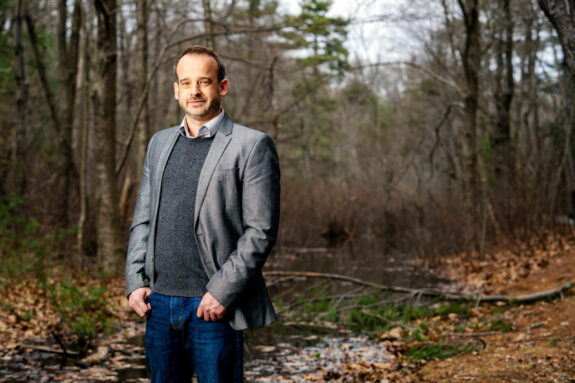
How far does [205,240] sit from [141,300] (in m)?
0.41

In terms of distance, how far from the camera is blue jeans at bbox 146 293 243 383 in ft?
7.89

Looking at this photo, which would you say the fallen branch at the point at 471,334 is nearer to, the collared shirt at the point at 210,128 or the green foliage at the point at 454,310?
the green foliage at the point at 454,310

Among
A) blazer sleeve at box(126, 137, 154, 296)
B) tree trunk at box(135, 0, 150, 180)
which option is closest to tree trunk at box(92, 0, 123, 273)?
tree trunk at box(135, 0, 150, 180)

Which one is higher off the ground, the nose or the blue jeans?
the nose

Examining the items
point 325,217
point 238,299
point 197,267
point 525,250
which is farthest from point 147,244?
point 325,217

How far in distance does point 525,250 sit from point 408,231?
31.6 feet

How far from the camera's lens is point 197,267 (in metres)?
2.46

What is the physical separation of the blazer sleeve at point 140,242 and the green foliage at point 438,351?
3986 mm

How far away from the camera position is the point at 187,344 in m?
2.48

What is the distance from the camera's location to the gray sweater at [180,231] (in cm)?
246

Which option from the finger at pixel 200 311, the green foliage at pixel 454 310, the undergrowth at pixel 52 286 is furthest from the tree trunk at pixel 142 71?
the finger at pixel 200 311

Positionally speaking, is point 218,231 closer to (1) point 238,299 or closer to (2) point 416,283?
(1) point 238,299

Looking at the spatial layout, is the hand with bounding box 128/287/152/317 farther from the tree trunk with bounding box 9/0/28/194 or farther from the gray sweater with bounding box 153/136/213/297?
the tree trunk with bounding box 9/0/28/194

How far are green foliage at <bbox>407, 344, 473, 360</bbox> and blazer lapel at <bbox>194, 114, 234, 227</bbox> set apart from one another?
4.09m
